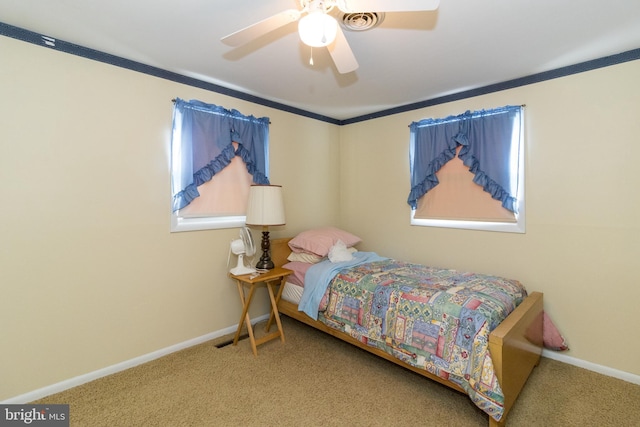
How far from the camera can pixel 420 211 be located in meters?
3.38

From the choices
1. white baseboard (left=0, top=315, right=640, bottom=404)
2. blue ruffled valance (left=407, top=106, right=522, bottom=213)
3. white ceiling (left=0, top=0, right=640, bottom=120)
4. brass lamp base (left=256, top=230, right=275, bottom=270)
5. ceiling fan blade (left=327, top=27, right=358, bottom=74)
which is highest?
white ceiling (left=0, top=0, right=640, bottom=120)

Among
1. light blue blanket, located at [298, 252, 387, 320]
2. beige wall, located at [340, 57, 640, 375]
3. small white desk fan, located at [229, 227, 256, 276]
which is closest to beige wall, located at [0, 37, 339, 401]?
small white desk fan, located at [229, 227, 256, 276]

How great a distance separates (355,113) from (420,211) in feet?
4.89

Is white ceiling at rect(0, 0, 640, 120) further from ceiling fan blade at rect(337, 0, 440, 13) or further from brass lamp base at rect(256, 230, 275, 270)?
brass lamp base at rect(256, 230, 275, 270)

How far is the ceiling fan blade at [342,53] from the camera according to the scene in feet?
5.48

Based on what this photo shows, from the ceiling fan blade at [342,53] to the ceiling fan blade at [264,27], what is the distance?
0.83 ft

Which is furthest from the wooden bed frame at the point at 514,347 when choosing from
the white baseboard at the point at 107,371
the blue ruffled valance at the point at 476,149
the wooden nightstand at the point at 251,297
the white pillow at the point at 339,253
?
the white baseboard at the point at 107,371

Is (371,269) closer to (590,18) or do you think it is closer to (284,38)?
(284,38)

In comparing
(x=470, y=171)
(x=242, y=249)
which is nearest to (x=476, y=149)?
(x=470, y=171)

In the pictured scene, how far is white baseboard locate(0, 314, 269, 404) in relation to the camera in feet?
6.59

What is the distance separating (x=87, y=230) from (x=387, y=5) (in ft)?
7.96

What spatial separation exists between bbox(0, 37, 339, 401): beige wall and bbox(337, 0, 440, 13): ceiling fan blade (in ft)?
6.05

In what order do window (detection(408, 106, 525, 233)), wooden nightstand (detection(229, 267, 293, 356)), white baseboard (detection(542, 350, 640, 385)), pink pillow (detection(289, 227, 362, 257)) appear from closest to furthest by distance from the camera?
white baseboard (detection(542, 350, 640, 385)) → wooden nightstand (detection(229, 267, 293, 356)) → window (detection(408, 106, 525, 233)) → pink pillow (detection(289, 227, 362, 257))

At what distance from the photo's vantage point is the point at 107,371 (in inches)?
90.7
